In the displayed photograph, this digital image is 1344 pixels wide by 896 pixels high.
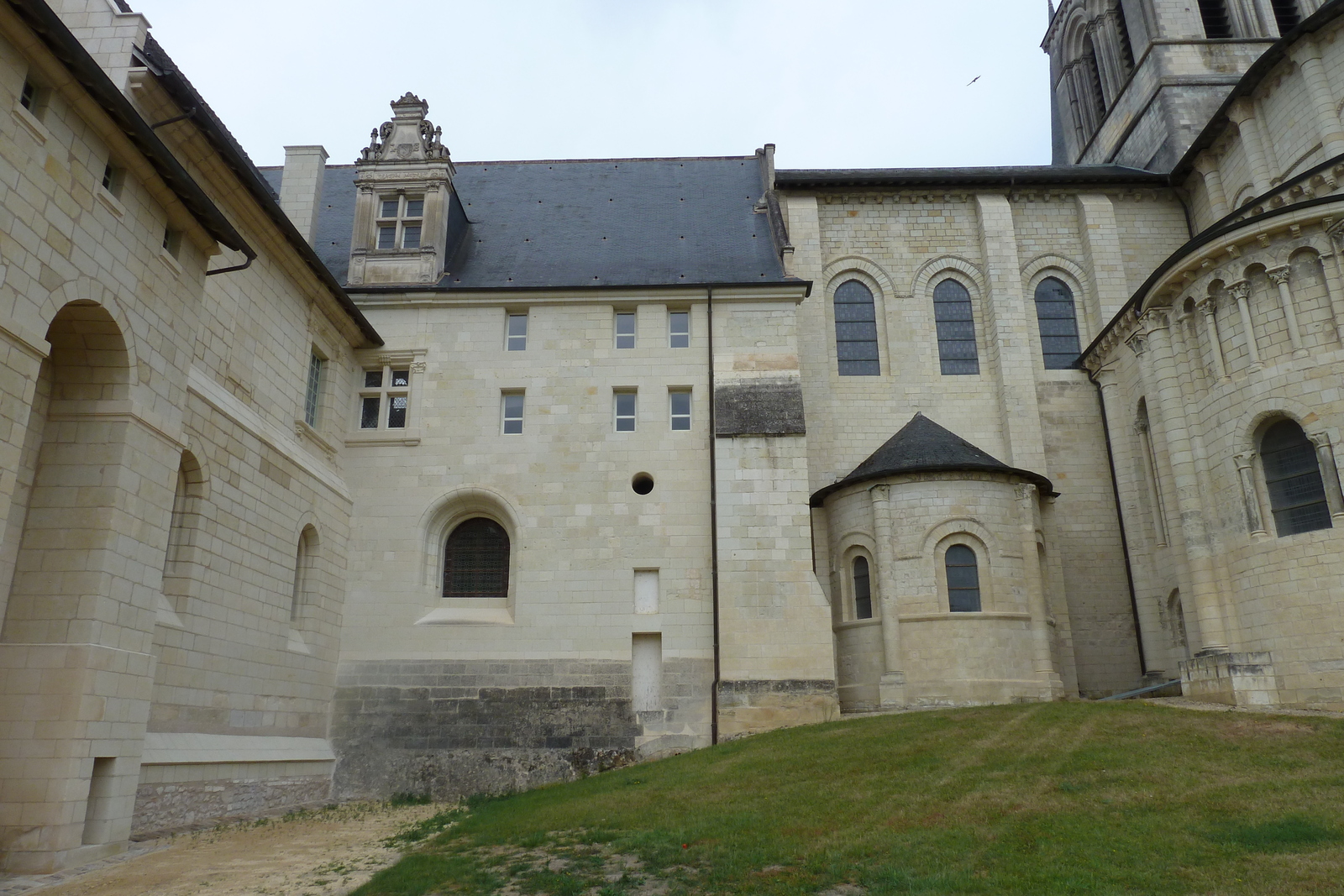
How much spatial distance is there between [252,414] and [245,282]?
228cm

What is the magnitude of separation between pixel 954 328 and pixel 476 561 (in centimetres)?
1456

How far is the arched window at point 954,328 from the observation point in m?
24.9

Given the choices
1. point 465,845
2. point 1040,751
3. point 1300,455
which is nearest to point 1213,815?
point 1040,751

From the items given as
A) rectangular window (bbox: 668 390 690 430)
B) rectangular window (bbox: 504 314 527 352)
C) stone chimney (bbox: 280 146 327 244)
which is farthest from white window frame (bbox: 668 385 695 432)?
stone chimney (bbox: 280 146 327 244)

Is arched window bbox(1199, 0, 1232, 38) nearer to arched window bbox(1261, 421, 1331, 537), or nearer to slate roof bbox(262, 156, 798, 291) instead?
slate roof bbox(262, 156, 798, 291)

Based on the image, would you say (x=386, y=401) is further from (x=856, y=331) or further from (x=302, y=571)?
(x=856, y=331)

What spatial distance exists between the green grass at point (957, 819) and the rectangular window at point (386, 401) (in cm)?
883

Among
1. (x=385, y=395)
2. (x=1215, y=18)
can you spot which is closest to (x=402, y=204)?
(x=385, y=395)

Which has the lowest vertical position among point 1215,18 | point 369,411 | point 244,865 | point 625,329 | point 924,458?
point 244,865

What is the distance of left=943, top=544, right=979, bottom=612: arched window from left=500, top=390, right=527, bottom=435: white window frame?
9.57 meters

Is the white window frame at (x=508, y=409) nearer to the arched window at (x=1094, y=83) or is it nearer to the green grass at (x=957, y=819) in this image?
the green grass at (x=957, y=819)

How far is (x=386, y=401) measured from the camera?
2005 cm

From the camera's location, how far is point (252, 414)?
1527 centimetres

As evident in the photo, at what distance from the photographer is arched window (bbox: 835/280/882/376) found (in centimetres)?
2480
